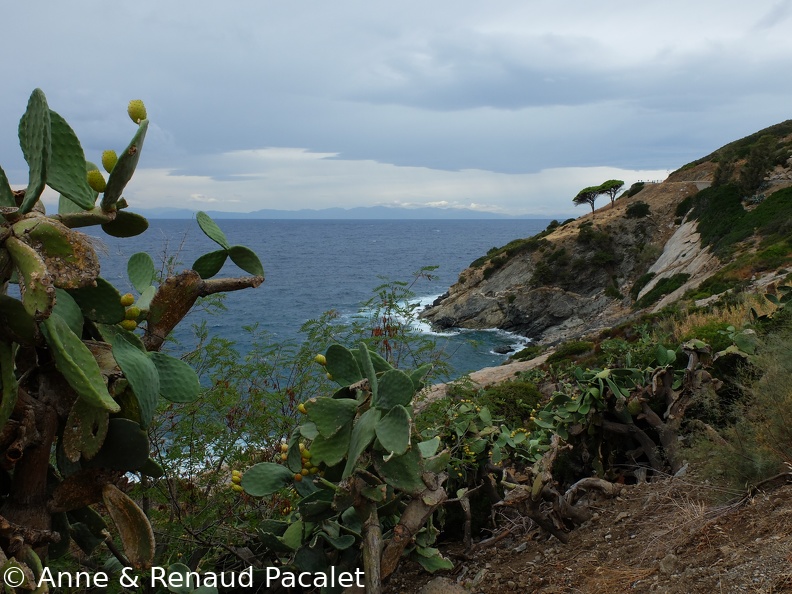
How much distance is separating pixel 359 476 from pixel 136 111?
1.78 metres

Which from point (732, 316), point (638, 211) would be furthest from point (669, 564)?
point (638, 211)

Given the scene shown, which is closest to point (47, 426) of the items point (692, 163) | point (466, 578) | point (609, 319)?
point (466, 578)

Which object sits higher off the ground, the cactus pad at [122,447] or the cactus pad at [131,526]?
the cactus pad at [122,447]

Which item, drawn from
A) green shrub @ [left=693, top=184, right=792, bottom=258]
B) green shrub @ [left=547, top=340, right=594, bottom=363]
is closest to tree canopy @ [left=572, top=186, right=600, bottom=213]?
green shrub @ [left=693, top=184, right=792, bottom=258]

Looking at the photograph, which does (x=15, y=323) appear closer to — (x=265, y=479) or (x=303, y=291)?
(x=265, y=479)

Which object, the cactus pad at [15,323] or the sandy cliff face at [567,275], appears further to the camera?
the sandy cliff face at [567,275]

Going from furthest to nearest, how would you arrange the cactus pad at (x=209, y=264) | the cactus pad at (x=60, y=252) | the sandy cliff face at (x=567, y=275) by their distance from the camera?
the sandy cliff face at (x=567, y=275), the cactus pad at (x=209, y=264), the cactus pad at (x=60, y=252)

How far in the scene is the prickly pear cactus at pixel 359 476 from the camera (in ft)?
9.41

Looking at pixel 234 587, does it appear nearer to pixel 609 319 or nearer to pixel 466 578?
pixel 466 578

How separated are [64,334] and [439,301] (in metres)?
45.4

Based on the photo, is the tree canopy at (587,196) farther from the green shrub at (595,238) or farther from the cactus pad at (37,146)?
the cactus pad at (37,146)

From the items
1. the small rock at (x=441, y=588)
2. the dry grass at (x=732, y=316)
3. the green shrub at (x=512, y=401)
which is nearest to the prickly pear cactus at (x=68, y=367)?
the small rock at (x=441, y=588)

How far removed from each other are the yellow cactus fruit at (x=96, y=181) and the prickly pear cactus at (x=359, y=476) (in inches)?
48.9

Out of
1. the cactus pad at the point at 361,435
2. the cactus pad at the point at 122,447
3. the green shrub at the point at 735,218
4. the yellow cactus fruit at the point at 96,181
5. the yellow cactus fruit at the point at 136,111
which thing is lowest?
the cactus pad at the point at 361,435
